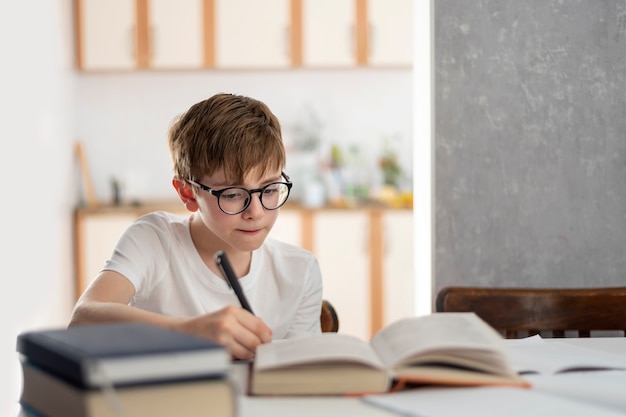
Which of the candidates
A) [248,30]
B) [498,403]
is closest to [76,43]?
[248,30]

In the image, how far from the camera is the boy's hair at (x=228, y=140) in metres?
1.66

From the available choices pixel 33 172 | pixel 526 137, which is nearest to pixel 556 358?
pixel 526 137

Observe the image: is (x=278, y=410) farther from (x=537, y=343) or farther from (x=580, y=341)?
(x=580, y=341)

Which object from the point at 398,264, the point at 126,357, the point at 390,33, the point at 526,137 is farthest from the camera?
the point at 390,33

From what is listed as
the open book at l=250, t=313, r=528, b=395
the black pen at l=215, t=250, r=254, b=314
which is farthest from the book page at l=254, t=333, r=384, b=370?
the black pen at l=215, t=250, r=254, b=314

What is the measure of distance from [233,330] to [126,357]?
407mm

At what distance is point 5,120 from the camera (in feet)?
12.4

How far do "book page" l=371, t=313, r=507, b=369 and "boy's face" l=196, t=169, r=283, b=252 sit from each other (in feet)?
1.53

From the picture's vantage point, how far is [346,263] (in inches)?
186

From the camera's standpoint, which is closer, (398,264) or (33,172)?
(33,172)

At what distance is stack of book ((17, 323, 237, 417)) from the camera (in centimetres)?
80

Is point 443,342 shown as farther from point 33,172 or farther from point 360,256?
point 360,256

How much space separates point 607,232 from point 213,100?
3.47 ft

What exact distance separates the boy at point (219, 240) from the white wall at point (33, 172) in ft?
7.06
